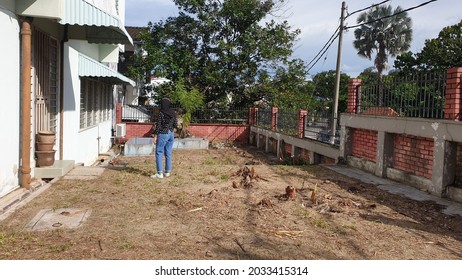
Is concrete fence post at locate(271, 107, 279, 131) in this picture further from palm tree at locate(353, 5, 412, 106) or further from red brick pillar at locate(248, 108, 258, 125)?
palm tree at locate(353, 5, 412, 106)

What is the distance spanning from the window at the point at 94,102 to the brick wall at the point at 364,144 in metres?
7.69

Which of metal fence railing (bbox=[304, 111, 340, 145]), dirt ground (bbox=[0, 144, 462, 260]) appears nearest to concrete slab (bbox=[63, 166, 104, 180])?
dirt ground (bbox=[0, 144, 462, 260])

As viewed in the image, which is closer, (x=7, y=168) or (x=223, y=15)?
(x=7, y=168)

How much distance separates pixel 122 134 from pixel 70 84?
10443 mm

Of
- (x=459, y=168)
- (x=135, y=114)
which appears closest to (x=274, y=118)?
(x=135, y=114)

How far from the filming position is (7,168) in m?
6.33

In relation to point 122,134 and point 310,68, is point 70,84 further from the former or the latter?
point 310,68

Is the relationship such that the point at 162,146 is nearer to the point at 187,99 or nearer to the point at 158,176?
the point at 158,176

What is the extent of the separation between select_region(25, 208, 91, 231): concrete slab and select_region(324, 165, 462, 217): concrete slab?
509cm

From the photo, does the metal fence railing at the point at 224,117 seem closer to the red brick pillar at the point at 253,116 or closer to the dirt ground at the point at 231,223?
the red brick pillar at the point at 253,116

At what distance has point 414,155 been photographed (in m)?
8.18

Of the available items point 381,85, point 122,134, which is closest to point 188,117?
point 122,134

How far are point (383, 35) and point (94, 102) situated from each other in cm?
2633

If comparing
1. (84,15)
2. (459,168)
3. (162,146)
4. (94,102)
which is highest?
(84,15)
